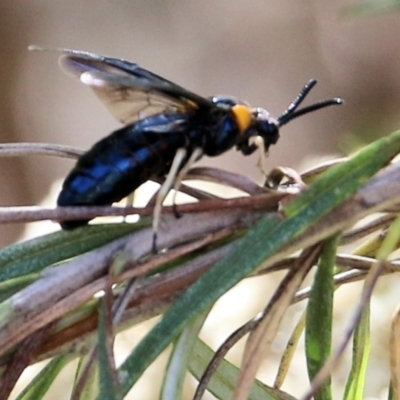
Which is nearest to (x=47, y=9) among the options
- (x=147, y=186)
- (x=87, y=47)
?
(x=87, y=47)

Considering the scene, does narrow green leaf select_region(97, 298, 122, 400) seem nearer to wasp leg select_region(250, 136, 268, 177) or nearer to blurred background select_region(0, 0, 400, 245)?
wasp leg select_region(250, 136, 268, 177)

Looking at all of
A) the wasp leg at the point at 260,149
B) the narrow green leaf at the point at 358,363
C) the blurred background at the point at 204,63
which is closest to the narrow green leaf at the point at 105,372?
the narrow green leaf at the point at 358,363

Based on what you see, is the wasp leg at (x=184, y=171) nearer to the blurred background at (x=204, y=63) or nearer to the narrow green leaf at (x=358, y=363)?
the narrow green leaf at (x=358, y=363)

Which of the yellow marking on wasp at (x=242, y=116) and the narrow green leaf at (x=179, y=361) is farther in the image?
the yellow marking on wasp at (x=242, y=116)

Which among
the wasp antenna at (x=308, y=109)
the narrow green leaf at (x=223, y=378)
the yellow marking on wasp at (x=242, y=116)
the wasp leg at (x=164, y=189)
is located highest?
the wasp antenna at (x=308, y=109)

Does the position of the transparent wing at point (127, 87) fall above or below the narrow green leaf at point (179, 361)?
above

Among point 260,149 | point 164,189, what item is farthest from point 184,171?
point 260,149

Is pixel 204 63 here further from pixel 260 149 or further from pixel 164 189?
pixel 164 189
